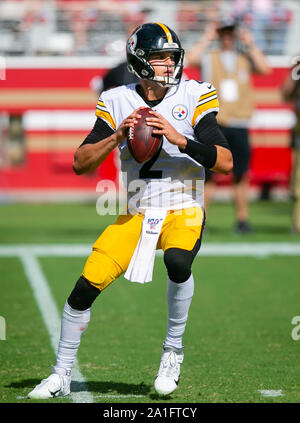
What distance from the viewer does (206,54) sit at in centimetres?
938

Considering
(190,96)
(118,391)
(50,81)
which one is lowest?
(50,81)

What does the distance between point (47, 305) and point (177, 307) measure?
92.0 inches

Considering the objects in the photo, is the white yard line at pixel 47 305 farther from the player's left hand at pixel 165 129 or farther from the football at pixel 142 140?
the player's left hand at pixel 165 129

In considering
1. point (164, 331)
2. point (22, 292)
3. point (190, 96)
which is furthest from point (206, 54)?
point (190, 96)

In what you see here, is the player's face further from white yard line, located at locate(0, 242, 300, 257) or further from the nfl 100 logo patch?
white yard line, located at locate(0, 242, 300, 257)

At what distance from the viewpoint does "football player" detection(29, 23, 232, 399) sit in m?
3.91

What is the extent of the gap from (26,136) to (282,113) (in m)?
4.49

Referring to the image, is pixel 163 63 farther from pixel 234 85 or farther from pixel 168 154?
pixel 234 85

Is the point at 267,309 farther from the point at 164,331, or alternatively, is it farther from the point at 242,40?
the point at 242,40

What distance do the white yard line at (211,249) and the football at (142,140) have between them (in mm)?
4569

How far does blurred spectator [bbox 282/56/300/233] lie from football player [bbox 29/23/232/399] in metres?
5.65

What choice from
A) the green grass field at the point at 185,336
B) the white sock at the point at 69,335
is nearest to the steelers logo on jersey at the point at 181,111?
the white sock at the point at 69,335

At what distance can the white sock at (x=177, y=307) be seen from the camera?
4027 millimetres

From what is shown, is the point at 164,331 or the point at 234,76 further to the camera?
the point at 234,76
